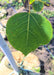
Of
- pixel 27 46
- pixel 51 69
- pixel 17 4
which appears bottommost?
pixel 51 69

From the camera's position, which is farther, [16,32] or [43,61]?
[43,61]

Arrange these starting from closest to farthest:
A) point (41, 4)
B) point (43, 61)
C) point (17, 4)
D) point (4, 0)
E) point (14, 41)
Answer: point (14, 41)
point (41, 4)
point (43, 61)
point (17, 4)
point (4, 0)

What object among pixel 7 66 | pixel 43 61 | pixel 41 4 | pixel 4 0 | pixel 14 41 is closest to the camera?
pixel 14 41

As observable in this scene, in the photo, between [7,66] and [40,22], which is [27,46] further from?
[7,66]

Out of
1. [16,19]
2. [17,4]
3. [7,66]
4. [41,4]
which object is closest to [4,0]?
[17,4]

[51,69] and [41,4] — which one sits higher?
[41,4]

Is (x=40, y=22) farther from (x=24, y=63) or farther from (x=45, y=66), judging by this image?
(x=45, y=66)
